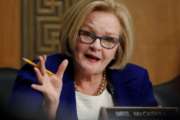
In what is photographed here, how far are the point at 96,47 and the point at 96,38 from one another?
0.02 meters

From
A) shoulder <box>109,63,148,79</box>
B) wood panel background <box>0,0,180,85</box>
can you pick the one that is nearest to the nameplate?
shoulder <box>109,63,148,79</box>

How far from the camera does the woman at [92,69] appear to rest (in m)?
0.97

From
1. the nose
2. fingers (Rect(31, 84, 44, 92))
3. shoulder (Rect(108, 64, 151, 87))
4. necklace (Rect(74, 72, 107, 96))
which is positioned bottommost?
necklace (Rect(74, 72, 107, 96))

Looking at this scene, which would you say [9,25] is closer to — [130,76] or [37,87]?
[130,76]

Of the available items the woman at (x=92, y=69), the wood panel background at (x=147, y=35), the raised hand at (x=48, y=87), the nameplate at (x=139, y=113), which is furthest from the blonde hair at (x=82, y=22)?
the wood panel background at (x=147, y=35)

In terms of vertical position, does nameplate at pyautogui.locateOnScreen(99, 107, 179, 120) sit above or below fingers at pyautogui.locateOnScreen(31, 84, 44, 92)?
below

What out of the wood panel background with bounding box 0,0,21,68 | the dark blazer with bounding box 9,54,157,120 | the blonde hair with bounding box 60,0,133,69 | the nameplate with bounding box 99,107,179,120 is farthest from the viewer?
the wood panel background with bounding box 0,0,21,68

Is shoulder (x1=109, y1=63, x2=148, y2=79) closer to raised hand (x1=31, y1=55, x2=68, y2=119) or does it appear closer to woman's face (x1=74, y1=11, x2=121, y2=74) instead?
woman's face (x1=74, y1=11, x2=121, y2=74)

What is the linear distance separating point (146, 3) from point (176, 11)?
179 mm

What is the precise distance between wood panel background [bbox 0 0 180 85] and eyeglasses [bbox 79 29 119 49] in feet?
3.55

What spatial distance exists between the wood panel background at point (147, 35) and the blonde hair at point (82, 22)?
100 cm

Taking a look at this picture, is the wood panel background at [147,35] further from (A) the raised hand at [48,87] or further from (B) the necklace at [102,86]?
(A) the raised hand at [48,87]

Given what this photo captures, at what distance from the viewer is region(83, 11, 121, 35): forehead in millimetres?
988

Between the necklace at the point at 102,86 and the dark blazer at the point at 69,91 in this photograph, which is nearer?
the dark blazer at the point at 69,91
